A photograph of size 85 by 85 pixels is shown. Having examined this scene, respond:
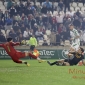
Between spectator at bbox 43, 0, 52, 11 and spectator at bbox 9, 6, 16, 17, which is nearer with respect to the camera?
spectator at bbox 9, 6, 16, 17

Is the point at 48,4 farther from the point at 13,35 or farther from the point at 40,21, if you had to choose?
the point at 13,35

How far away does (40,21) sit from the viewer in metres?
35.6

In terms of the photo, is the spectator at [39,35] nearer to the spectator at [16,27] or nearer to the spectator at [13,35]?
the spectator at [16,27]

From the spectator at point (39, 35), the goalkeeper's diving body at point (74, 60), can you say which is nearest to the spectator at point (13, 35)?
the spectator at point (39, 35)

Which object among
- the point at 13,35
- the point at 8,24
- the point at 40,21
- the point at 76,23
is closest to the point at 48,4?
the point at 40,21

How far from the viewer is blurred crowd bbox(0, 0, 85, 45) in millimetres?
34031

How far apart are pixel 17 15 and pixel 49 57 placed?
4683 mm

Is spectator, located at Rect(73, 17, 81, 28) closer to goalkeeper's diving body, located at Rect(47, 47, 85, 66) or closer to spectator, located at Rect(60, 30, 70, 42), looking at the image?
spectator, located at Rect(60, 30, 70, 42)

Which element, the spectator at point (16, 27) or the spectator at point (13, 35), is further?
the spectator at point (16, 27)

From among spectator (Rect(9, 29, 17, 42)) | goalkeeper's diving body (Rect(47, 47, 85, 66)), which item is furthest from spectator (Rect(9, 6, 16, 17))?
goalkeeper's diving body (Rect(47, 47, 85, 66))

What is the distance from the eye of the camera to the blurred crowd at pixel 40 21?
3403cm

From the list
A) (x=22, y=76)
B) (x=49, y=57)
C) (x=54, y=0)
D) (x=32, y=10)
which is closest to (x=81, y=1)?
(x=54, y=0)

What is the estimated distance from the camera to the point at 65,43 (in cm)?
3469

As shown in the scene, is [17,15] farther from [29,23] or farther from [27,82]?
[27,82]
